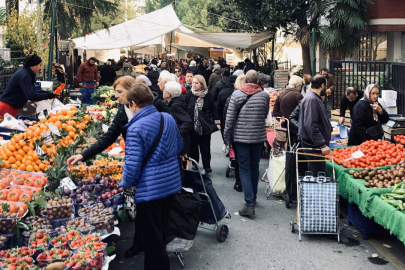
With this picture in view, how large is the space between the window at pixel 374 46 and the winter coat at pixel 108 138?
1611cm

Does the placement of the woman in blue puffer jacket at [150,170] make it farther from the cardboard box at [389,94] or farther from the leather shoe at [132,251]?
the cardboard box at [389,94]

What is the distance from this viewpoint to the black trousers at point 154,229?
4980mm

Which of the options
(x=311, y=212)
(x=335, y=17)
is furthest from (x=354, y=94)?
(x=335, y=17)

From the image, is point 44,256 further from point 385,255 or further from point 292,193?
point 292,193

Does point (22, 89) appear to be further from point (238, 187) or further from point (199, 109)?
point (238, 187)

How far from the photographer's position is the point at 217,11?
96.0 ft

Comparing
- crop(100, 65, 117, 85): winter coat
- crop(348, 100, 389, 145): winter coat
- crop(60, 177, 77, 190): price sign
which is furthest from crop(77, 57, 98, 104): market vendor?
crop(60, 177, 77, 190): price sign

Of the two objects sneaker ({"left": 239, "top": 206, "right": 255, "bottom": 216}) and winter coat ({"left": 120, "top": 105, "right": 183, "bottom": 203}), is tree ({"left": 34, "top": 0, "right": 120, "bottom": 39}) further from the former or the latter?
winter coat ({"left": 120, "top": 105, "right": 183, "bottom": 203})

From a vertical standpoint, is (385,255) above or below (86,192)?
below

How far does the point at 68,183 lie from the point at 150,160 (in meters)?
1.59

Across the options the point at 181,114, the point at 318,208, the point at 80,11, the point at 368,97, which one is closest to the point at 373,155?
the point at 368,97

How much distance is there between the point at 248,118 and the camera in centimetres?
773

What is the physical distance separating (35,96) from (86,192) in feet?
12.6

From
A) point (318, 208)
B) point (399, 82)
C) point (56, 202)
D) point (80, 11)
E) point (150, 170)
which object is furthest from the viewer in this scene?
point (80, 11)
